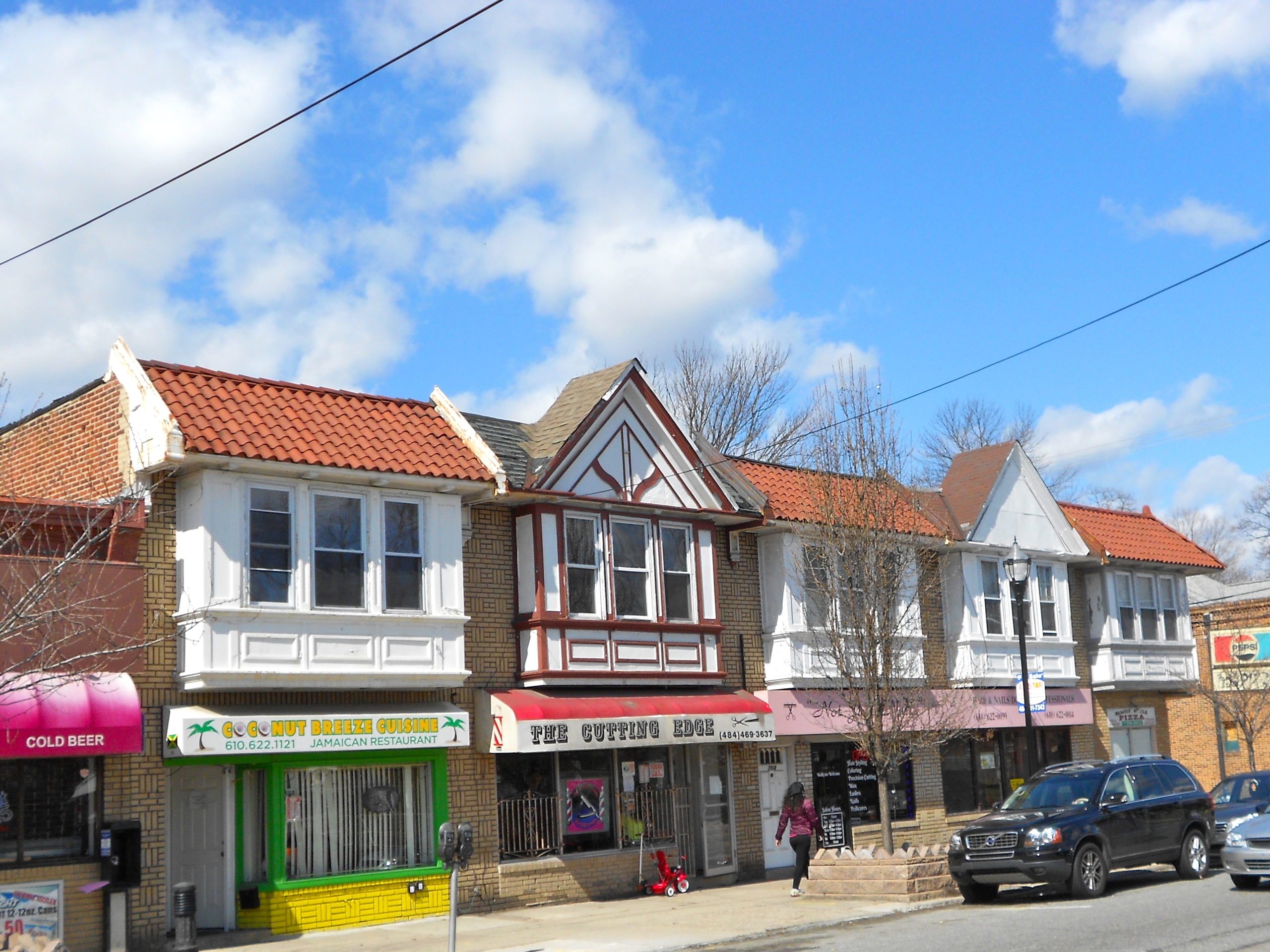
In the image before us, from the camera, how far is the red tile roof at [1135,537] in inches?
1190

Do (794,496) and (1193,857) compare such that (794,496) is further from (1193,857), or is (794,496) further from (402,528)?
(1193,857)

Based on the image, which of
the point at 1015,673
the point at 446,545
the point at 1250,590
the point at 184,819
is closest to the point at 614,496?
the point at 446,545

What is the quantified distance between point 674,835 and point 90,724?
993 centimetres

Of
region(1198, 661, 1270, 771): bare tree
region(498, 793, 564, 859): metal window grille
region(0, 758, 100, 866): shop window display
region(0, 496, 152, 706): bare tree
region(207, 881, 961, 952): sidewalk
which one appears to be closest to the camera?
region(0, 496, 152, 706): bare tree

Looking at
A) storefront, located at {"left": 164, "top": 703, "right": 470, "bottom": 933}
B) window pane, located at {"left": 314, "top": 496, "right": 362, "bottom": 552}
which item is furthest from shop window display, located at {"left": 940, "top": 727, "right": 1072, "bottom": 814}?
window pane, located at {"left": 314, "top": 496, "right": 362, "bottom": 552}

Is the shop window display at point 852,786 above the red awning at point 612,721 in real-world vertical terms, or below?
below

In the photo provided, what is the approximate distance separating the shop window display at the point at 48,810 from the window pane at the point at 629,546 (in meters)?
8.23

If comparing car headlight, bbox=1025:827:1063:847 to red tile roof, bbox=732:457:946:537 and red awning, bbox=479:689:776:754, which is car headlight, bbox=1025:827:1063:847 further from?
red tile roof, bbox=732:457:946:537

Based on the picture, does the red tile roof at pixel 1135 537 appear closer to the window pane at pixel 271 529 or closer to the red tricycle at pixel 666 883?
the red tricycle at pixel 666 883

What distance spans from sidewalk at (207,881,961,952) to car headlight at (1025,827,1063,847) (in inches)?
68.2

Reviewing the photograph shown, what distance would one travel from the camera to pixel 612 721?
19.4 m

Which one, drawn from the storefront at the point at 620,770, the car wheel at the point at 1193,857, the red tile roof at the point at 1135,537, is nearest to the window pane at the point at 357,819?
the storefront at the point at 620,770

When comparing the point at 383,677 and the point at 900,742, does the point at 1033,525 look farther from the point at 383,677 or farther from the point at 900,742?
the point at 383,677

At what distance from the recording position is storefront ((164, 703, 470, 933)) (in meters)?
16.4
